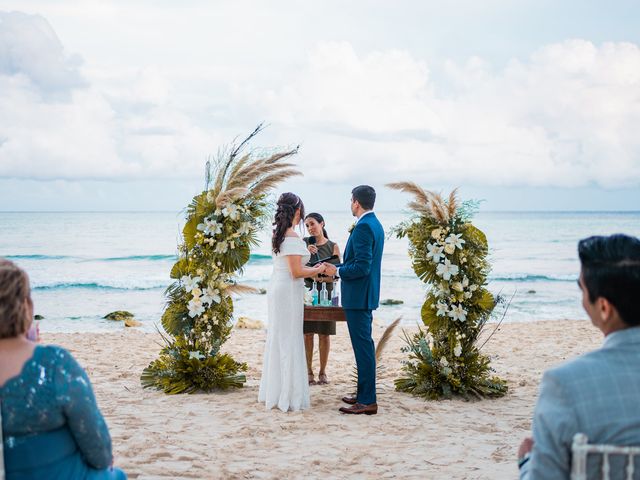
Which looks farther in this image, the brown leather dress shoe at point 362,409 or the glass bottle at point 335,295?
the glass bottle at point 335,295

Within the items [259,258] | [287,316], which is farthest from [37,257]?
[287,316]

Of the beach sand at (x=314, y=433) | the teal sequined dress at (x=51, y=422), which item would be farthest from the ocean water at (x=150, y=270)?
the teal sequined dress at (x=51, y=422)

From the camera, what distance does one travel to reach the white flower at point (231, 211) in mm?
7863

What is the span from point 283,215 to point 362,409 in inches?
81.1

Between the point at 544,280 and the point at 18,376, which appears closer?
the point at 18,376

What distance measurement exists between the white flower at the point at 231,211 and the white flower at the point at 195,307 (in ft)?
3.14

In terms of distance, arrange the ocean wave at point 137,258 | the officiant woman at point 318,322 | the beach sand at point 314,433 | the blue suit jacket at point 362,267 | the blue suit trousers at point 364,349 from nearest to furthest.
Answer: the beach sand at point 314,433, the blue suit jacket at point 362,267, the blue suit trousers at point 364,349, the officiant woman at point 318,322, the ocean wave at point 137,258

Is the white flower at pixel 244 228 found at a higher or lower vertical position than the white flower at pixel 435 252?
higher

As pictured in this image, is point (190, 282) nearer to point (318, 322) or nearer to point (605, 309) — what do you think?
point (318, 322)

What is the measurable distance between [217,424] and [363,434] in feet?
4.41

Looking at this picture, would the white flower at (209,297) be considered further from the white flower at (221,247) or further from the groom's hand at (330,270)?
the groom's hand at (330,270)

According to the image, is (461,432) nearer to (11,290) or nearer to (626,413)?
(626,413)

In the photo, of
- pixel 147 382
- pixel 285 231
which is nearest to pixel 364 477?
pixel 285 231

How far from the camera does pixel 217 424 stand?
670 cm
